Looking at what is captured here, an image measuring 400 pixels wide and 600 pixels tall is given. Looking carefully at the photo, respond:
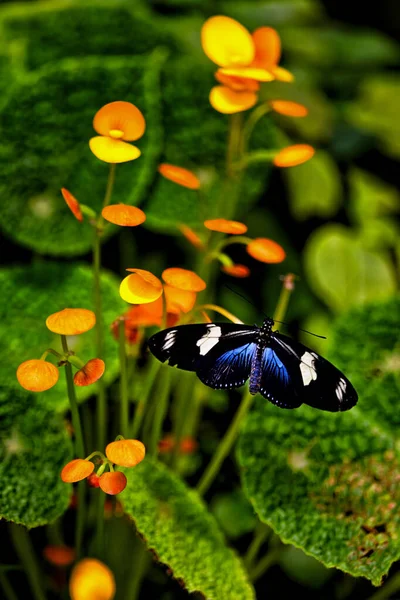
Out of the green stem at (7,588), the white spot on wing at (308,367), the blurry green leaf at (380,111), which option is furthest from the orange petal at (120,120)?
the blurry green leaf at (380,111)

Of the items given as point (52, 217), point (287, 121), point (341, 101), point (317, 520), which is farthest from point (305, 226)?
point (317, 520)

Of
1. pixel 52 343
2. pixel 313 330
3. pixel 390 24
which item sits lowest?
pixel 313 330

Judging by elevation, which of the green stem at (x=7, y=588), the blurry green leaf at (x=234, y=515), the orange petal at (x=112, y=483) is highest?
the orange petal at (x=112, y=483)

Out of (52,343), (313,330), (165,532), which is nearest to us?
(165,532)

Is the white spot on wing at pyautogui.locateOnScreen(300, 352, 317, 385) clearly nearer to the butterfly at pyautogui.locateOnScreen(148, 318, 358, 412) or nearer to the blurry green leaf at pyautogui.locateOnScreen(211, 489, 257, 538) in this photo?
the butterfly at pyautogui.locateOnScreen(148, 318, 358, 412)

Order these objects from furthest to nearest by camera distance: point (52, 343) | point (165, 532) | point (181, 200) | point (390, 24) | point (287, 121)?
point (390, 24)
point (287, 121)
point (181, 200)
point (52, 343)
point (165, 532)

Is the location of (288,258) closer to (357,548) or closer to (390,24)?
(357,548)

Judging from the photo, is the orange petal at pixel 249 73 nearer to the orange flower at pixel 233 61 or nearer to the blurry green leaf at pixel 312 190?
the orange flower at pixel 233 61
